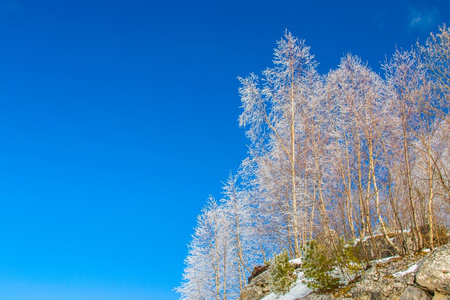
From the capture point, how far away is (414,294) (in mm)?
5945

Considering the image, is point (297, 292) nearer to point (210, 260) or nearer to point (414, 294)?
point (414, 294)

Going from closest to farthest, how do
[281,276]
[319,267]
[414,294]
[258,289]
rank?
1. [414,294]
2. [319,267]
3. [281,276]
4. [258,289]

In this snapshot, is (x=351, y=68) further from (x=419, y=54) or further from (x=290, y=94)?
(x=419, y=54)

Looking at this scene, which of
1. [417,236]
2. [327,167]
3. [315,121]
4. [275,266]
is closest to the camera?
[417,236]

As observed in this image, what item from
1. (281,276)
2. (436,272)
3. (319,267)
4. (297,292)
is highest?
(281,276)

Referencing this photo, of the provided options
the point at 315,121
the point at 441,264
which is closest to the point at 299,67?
the point at 315,121

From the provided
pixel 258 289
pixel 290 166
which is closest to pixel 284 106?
pixel 290 166

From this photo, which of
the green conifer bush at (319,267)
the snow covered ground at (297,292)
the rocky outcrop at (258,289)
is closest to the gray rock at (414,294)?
the green conifer bush at (319,267)

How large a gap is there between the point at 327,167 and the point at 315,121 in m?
2.05

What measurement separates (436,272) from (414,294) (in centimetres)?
50

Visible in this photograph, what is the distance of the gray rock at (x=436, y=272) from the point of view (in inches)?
222

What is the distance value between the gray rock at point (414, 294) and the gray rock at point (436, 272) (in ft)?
0.34

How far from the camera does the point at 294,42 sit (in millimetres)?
15297

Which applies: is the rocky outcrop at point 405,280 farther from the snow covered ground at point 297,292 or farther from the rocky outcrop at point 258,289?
the rocky outcrop at point 258,289
